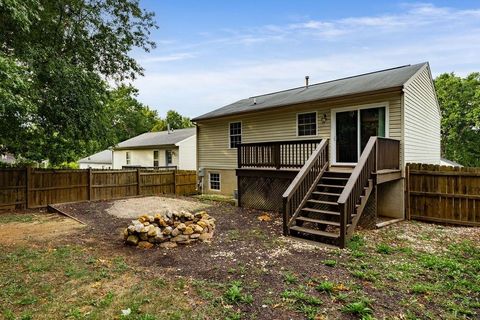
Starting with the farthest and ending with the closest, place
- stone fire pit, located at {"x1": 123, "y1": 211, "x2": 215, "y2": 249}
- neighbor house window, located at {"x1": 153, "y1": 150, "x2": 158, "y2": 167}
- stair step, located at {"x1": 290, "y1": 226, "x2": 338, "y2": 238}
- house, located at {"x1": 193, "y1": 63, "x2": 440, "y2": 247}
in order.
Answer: neighbor house window, located at {"x1": 153, "y1": 150, "x2": 158, "y2": 167}
house, located at {"x1": 193, "y1": 63, "x2": 440, "y2": 247}
stone fire pit, located at {"x1": 123, "y1": 211, "x2": 215, "y2": 249}
stair step, located at {"x1": 290, "y1": 226, "x2": 338, "y2": 238}

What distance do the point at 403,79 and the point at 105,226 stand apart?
9592mm

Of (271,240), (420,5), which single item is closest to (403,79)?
(420,5)

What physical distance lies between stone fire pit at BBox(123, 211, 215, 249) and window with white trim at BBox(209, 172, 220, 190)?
8115mm

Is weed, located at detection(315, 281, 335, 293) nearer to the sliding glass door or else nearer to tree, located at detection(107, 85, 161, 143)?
the sliding glass door

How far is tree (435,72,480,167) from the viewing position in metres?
25.1

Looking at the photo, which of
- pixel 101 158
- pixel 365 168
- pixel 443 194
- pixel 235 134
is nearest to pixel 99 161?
pixel 101 158

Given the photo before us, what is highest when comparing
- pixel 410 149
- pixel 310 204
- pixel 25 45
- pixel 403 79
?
pixel 25 45

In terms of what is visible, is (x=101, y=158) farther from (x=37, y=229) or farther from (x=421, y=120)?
(x=421, y=120)

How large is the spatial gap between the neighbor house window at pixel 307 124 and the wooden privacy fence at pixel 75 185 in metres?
7.35

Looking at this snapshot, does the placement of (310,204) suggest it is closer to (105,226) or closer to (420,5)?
(105,226)

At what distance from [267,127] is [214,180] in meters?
4.46

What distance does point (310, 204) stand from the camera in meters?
7.07

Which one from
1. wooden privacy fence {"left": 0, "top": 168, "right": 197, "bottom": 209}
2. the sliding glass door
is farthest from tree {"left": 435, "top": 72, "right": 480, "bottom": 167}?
wooden privacy fence {"left": 0, "top": 168, "right": 197, "bottom": 209}

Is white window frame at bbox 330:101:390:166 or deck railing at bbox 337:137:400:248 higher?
white window frame at bbox 330:101:390:166
